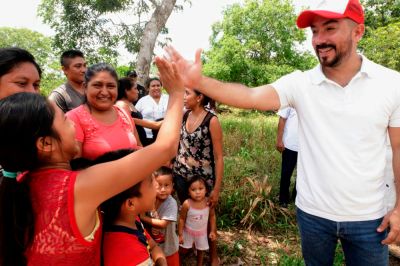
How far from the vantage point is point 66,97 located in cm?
291

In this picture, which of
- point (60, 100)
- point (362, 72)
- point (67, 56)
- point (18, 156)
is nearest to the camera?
point (18, 156)

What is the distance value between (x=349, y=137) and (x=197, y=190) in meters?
1.57

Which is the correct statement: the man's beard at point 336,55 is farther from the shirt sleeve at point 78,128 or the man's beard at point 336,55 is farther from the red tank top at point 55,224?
the shirt sleeve at point 78,128

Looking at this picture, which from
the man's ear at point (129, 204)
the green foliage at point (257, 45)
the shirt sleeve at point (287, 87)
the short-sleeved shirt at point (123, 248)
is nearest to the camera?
the short-sleeved shirt at point (123, 248)

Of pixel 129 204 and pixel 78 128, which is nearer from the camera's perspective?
pixel 129 204

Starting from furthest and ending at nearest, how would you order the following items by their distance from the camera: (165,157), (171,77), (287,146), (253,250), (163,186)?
(287,146), (253,250), (163,186), (171,77), (165,157)

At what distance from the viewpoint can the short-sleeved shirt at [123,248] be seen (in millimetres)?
1299

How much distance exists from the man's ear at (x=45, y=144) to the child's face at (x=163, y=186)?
146 centimetres

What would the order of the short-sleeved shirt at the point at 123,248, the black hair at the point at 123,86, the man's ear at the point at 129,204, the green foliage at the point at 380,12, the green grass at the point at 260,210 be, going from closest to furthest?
the short-sleeved shirt at the point at 123,248 → the man's ear at the point at 129,204 → the green grass at the point at 260,210 → the black hair at the point at 123,86 → the green foliage at the point at 380,12

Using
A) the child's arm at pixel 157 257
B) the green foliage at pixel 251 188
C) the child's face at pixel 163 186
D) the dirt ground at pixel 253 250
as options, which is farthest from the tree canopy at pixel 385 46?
the child's arm at pixel 157 257

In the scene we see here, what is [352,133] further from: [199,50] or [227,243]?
[227,243]

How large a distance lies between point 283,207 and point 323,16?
3.08 metres

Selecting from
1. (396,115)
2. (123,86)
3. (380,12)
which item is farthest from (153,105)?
(380,12)

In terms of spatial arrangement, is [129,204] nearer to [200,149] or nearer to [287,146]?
[200,149]
